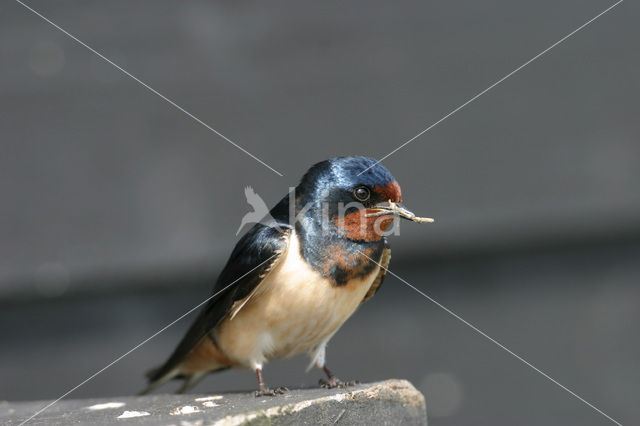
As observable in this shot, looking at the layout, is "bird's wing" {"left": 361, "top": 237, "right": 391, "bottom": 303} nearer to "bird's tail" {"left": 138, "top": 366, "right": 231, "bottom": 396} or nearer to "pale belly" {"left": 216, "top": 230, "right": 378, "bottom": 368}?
"pale belly" {"left": 216, "top": 230, "right": 378, "bottom": 368}

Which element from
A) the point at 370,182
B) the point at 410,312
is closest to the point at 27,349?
the point at 410,312

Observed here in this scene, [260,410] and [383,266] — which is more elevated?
[383,266]

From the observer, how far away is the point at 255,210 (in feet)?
4.31

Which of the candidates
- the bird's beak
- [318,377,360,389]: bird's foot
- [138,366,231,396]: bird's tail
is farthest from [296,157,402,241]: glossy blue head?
[138,366,231,396]: bird's tail

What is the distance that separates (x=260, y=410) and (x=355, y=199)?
0.34 metres

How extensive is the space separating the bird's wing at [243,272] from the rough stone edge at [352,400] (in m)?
0.20

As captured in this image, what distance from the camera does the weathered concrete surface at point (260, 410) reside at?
0.75 meters

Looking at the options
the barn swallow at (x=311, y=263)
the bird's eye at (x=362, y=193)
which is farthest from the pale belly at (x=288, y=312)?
the bird's eye at (x=362, y=193)

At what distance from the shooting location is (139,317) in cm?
161

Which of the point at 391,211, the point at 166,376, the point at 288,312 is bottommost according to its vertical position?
the point at 166,376

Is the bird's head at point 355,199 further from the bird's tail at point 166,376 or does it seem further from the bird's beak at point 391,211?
the bird's tail at point 166,376

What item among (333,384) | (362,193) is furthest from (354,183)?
(333,384)

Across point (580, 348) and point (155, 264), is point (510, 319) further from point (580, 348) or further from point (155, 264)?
point (155, 264)

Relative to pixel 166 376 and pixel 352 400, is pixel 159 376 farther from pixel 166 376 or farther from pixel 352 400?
pixel 352 400
